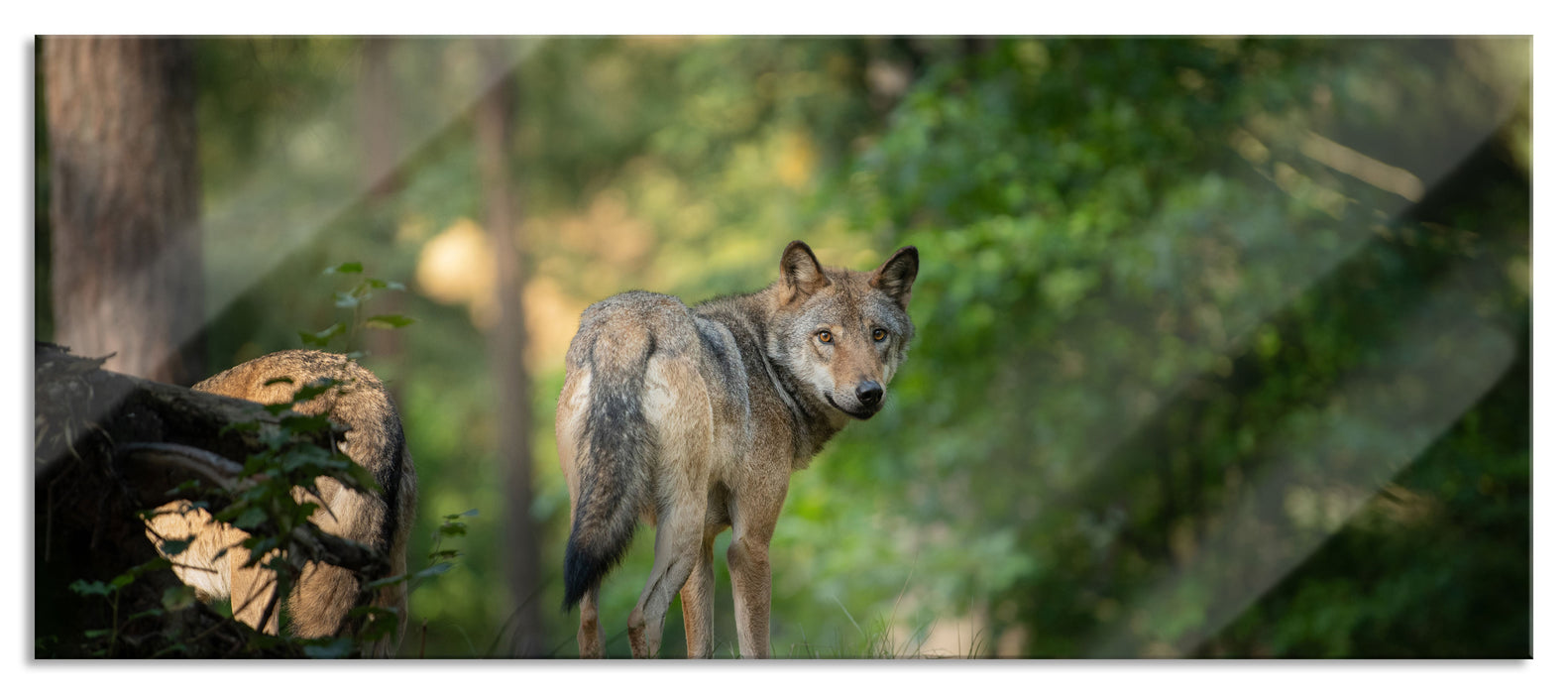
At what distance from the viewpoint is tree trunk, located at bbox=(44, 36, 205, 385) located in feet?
16.9

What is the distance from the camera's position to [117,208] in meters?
5.21

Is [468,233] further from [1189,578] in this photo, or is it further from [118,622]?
[118,622]

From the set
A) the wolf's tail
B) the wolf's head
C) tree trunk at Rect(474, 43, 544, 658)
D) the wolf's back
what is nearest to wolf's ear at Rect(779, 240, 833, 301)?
the wolf's head

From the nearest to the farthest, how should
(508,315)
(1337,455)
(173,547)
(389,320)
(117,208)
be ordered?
1. (173,547)
2. (389,320)
3. (117,208)
4. (1337,455)
5. (508,315)

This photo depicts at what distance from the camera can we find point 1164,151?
7.57 metres

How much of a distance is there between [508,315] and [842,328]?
9238mm

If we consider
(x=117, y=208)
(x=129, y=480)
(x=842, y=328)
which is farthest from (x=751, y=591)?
(x=117, y=208)

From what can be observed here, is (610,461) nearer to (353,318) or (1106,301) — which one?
(353,318)

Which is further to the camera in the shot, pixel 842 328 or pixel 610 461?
pixel 842 328

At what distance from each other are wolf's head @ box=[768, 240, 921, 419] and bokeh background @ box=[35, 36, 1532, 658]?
1039 millimetres

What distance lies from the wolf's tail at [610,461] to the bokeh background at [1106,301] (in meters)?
1.17

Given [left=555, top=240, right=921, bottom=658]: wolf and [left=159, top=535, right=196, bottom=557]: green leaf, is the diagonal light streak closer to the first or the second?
[left=555, top=240, right=921, bottom=658]: wolf

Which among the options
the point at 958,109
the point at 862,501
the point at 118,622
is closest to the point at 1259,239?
the point at 958,109
